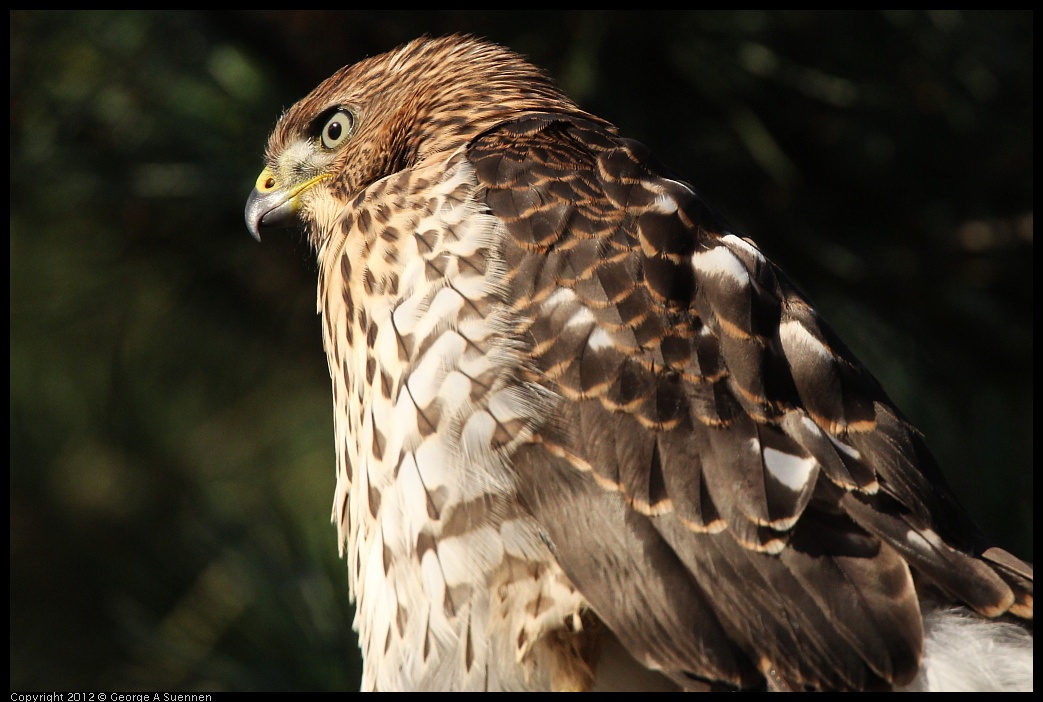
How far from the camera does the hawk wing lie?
1.79 metres

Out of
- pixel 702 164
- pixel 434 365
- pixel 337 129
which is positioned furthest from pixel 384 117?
pixel 702 164

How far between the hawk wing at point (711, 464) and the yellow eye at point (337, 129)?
767mm

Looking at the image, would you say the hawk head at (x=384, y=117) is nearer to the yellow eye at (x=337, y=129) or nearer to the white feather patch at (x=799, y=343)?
the yellow eye at (x=337, y=129)

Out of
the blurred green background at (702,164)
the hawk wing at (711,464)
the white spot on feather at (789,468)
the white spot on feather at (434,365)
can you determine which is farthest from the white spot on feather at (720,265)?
the blurred green background at (702,164)

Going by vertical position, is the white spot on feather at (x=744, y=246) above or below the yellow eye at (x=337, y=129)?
above

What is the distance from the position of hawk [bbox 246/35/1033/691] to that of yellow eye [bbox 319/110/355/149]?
1.82ft

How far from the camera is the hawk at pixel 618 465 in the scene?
181 centimetres

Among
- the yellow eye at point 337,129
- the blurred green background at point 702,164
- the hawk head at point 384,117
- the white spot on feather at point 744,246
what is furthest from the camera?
the blurred green background at point 702,164

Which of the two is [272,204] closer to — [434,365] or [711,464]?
[434,365]

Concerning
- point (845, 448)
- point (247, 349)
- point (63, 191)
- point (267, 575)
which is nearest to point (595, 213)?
point (845, 448)

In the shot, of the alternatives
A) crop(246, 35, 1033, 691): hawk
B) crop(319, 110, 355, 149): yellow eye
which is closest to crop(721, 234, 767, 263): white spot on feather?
crop(246, 35, 1033, 691): hawk

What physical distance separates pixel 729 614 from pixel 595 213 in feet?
2.55

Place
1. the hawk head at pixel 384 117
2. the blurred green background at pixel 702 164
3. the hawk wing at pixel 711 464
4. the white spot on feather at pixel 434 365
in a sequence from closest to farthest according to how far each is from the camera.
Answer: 1. the hawk wing at pixel 711 464
2. the white spot on feather at pixel 434 365
3. the hawk head at pixel 384 117
4. the blurred green background at pixel 702 164

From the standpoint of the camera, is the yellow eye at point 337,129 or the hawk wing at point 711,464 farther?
the yellow eye at point 337,129
